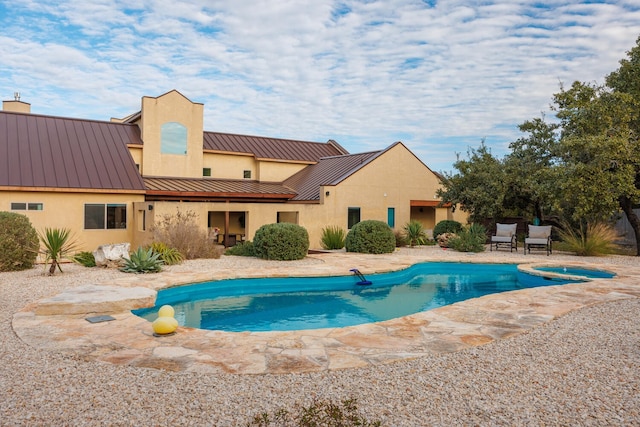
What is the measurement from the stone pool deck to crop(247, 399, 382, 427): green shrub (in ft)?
3.51

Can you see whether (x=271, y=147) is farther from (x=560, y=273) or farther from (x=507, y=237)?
(x=560, y=273)

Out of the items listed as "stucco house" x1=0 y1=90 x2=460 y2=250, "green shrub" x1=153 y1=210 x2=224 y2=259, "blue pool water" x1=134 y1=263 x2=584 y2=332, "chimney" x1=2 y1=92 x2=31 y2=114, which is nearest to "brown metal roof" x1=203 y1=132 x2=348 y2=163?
"stucco house" x1=0 y1=90 x2=460 y2=250

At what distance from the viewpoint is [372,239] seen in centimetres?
1656

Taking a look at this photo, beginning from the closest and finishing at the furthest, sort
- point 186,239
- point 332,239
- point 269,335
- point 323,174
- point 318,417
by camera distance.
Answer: point 318,417, point 269,335, point 186,239, point 332,239, point 323,174

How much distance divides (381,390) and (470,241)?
48.7ft

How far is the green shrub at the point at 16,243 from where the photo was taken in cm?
1098

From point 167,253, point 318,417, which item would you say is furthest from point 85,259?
point 318,417

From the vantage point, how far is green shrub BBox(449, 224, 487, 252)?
59.0ft

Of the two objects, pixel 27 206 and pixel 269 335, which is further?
pixel 27 206

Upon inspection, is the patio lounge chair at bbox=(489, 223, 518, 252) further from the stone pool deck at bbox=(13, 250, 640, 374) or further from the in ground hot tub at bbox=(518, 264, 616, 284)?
the stone pool deck at bbox=(13, 250, 640, 374)

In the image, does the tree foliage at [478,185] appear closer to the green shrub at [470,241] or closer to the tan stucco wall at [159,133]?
the green shrub at [470,241]

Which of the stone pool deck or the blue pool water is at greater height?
the stone pool deck

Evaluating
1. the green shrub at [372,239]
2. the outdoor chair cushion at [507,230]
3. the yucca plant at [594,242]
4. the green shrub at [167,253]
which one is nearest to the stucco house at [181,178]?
the green shrub at [167,253]

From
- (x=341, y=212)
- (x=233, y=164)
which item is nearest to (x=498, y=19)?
(x=341, y=212)
